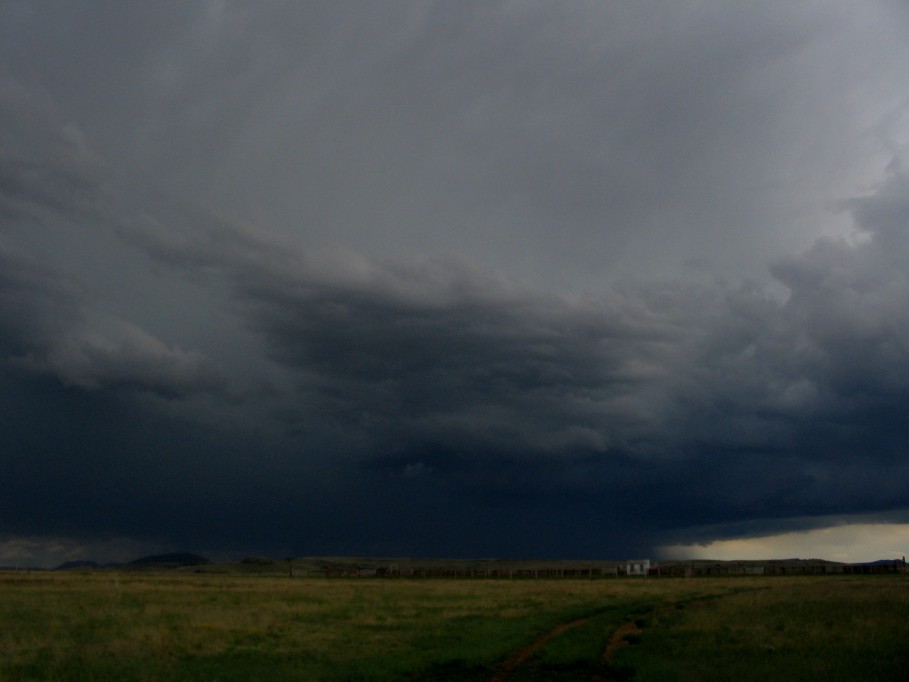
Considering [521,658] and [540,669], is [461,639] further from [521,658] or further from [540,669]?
[540,669]

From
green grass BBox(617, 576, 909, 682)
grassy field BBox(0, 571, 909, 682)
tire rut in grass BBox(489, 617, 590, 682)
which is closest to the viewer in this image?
green grass BBox(617, 576, 909, 682)

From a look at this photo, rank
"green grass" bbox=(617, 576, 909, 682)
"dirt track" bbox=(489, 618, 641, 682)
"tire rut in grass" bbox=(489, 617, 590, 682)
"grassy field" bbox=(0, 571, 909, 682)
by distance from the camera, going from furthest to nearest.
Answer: "grassy field" bbox=(0, 571, 909, 682) < "tire rut in grass" bbox=(489, 617, 590, 682) < "dirt track" bbox=(489, 618, 641, 682) < "green grass" bbox=(617, 576, 909, 682)

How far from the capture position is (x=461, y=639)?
111ft

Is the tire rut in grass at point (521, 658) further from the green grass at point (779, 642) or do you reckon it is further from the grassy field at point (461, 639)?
the green grass at point (779, 642)

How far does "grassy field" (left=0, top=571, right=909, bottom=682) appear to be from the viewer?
25.1m

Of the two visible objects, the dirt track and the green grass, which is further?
the dirt track

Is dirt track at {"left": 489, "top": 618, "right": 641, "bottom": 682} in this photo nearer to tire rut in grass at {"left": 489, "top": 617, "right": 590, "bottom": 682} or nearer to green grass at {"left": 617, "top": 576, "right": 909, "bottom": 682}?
tire rut in grass at {"left": 489, "top": 617, "right": 590, "bottom": 682}

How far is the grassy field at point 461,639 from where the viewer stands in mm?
25109

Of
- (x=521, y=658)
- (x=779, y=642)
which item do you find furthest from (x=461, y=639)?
(x=779, y=642)

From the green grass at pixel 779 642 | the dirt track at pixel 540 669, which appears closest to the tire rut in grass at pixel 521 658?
the dirt track at pixel 540 669

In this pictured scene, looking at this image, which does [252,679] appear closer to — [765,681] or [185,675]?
[185,675]

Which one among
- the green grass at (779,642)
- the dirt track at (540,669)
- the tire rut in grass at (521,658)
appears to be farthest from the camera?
the tire rut in grass at (521,658)

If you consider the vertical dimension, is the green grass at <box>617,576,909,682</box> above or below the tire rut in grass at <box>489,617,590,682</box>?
above

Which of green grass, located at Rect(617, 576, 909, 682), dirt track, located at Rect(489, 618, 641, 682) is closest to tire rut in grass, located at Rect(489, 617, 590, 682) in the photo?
dirt track, located at Rect(489, 618, 641, 682)
